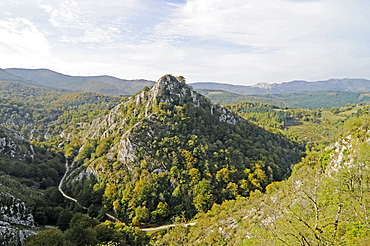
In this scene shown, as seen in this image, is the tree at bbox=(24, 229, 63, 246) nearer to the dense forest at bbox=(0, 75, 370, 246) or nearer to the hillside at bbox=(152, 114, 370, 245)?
the dense forest at bbox=(0, 75, 370, 246)

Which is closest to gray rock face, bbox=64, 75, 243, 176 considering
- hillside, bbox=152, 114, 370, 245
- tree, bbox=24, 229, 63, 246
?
hillside, bbox=152, 114, 370, 245

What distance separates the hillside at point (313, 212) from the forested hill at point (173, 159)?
66.5 feet

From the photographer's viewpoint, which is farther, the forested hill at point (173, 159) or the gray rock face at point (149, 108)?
the gray rock face at point (149, 108)

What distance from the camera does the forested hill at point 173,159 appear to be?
90.6 meters

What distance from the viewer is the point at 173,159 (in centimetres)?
10569

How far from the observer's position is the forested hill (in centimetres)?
9062

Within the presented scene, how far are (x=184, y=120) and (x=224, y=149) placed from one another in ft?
102

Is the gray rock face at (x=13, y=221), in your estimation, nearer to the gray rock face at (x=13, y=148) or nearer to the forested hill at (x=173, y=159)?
the forested hill at (x=173, y=159)

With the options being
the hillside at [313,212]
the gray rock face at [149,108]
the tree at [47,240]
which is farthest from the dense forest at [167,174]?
the gray rock face at [149,108]

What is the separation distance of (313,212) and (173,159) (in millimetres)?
87625

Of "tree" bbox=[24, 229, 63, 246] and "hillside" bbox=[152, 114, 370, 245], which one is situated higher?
"hillside" bbox=[152, 114, 370, 245]

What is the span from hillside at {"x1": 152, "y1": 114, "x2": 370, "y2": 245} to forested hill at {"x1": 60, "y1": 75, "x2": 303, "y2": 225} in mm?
20261

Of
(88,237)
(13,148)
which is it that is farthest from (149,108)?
(88,237)

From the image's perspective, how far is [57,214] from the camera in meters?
69.4
